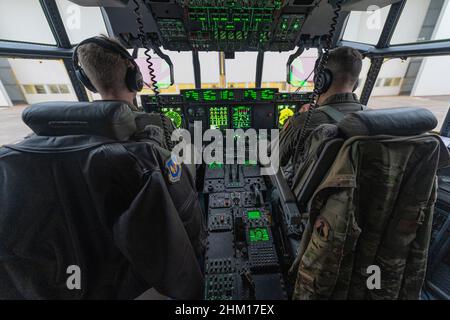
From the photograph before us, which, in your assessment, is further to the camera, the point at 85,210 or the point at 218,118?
the point at 218,118

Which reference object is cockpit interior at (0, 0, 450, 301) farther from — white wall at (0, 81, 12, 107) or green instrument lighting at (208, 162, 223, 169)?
white wall at (0, 81, 12, 107)

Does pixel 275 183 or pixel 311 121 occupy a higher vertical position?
pixel 311 121

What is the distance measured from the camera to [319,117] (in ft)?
3.41

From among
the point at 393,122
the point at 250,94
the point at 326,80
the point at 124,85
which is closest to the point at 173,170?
the point at 124,85

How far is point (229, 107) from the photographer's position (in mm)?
2084

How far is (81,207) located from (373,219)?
1.18m

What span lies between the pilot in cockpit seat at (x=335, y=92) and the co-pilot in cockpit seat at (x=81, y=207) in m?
0.81

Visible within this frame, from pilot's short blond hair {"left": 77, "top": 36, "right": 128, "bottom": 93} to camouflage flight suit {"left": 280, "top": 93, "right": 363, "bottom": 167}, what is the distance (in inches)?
39.2

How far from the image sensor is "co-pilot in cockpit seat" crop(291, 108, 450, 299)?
0.67m

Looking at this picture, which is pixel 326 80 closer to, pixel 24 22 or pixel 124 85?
pixel 124 85

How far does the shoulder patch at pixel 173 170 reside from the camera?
83 centimetres

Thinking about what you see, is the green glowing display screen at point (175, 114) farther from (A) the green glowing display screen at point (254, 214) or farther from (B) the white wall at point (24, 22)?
(A) the green glowing display screen at point (254, 214)
